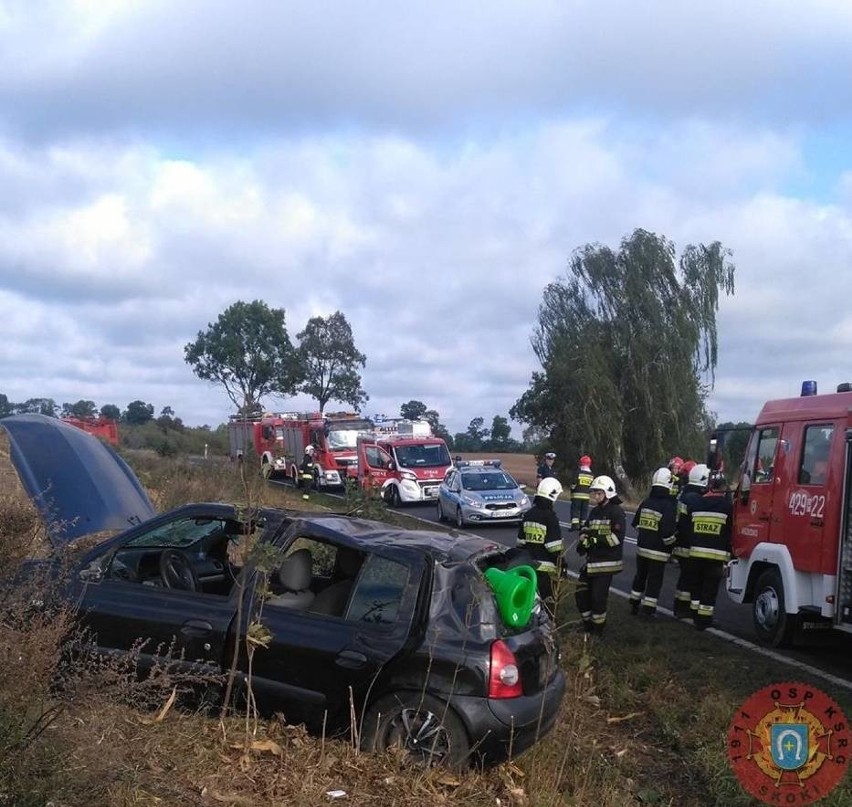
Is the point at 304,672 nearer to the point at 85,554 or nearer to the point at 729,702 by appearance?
the point at 85,554

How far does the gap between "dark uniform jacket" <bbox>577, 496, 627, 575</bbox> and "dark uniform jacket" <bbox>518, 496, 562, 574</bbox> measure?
0.86ft

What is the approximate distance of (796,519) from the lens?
9117mm

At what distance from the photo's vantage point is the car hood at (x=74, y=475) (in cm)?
1055

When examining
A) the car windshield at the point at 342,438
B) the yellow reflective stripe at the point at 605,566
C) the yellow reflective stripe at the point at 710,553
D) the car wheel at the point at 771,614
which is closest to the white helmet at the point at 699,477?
the yellow reflective stripe at the point at 710,553

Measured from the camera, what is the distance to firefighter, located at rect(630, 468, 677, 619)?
34.6 ft

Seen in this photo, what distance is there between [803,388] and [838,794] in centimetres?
489

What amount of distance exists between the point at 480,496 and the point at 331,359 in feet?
121

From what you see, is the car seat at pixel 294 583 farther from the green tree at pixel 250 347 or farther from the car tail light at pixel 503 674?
the green tree at pixel 250 347

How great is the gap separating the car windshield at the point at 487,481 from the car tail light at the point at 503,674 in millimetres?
17445

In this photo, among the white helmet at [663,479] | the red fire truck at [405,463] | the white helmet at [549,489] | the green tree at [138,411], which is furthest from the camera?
the green tree at [138,411]

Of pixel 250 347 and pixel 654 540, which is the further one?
pixel 250 347

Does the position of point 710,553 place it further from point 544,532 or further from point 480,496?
point 480,496

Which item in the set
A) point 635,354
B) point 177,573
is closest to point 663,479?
point 177,573

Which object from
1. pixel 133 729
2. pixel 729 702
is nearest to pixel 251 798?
pixel 133 729
